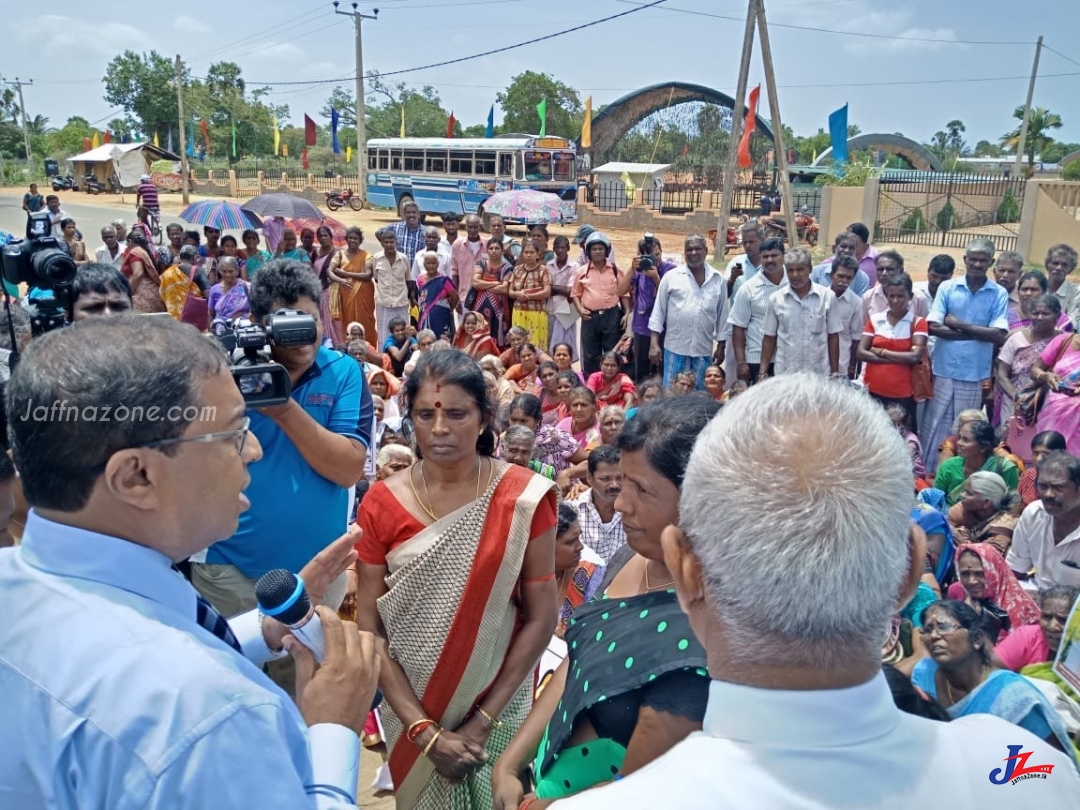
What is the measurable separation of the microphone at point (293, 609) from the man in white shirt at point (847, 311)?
5330 millimetres

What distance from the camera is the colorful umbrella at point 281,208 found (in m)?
11.4

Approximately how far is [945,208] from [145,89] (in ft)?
171

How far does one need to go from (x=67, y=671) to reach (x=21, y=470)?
313 mm

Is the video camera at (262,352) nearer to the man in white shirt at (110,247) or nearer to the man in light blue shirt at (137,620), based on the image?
the man in light blue shirt at (137,620)

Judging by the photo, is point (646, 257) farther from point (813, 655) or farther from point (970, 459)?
point (813, 655)

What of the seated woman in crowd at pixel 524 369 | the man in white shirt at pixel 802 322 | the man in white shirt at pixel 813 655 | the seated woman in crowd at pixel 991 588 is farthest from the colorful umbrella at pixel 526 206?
the man in white shirt at pixel 813 655

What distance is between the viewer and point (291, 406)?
2.20 meters

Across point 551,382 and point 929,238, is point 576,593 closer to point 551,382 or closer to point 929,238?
point 551,382

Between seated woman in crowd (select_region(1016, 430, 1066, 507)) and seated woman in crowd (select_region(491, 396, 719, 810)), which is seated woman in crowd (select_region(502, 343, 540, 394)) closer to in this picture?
seated woman in crowd (select_region(1016, 430, 1066, 507))

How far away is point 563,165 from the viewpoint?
23.4m

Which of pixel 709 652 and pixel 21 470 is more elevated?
pixel 21 470

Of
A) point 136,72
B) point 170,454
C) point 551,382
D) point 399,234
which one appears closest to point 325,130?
point 136,72

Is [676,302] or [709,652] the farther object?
[676,302]

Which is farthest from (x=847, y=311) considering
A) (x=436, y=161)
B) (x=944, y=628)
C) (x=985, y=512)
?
(x=436, y=161)
